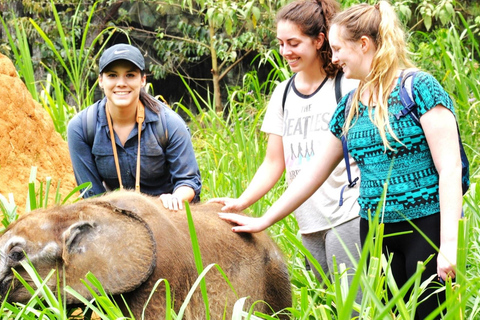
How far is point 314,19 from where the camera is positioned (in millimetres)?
3223

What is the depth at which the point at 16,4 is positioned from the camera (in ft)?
37.0

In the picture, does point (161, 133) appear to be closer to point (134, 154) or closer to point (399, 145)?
point (134, 154)

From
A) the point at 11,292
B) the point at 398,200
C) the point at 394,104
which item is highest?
the point at 394,104

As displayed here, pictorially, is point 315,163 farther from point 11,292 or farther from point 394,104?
point 11,292

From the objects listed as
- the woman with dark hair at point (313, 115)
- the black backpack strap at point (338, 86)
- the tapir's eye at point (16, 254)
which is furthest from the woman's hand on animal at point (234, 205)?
the tapir's eye at point (16, 254)

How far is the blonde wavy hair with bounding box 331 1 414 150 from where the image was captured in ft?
8.37

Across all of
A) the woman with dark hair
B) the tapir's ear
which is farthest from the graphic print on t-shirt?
the tapir's ear

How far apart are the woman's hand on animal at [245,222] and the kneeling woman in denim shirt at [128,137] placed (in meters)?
0.37

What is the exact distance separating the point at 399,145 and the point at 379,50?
373 mm

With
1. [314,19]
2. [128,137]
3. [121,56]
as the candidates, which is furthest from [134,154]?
[314,19]

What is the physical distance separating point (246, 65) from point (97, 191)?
900cm

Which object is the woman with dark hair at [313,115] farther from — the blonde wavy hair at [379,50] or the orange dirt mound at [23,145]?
the orange dirt mound at [23,145]

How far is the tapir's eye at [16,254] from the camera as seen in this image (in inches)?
103

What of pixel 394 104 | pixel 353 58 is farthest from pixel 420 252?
pixel 353 58
